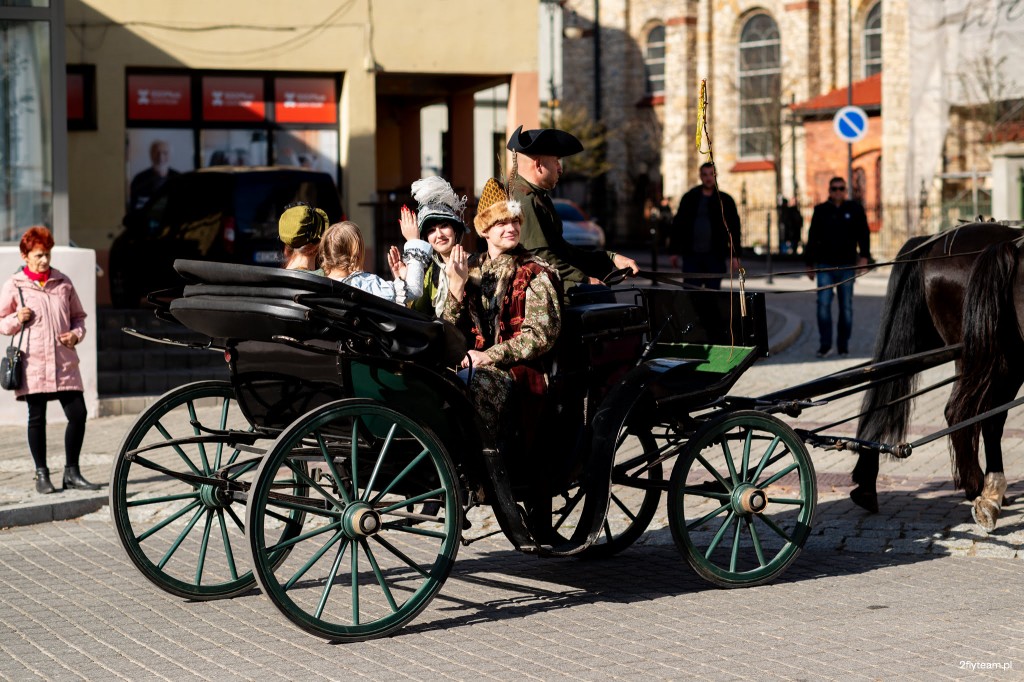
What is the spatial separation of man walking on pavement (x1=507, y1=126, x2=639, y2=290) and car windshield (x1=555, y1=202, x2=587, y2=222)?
30.4m

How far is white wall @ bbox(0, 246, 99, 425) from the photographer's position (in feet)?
44.4

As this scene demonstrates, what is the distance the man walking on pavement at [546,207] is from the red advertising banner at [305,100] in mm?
13311

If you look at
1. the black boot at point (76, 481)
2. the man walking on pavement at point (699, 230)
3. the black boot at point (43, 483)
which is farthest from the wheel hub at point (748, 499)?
the man walking on pavement at point (699, 230)

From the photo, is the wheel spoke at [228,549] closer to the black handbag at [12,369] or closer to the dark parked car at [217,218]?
the black handbag at [12,369]

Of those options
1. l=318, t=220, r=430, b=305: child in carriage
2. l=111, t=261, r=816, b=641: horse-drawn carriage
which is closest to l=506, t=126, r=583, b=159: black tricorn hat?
l=111, t=261, r=816, b=641: horse-drawn carriage

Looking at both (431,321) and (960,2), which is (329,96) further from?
(960,2)

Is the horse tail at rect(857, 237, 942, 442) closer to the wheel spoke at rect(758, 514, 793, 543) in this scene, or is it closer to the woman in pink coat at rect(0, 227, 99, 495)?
the wheel spoke at rect(758, 514, 793, 543)

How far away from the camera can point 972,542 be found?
7.93m

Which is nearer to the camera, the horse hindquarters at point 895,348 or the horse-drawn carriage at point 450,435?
the horse-drawn carriage at point 450,435

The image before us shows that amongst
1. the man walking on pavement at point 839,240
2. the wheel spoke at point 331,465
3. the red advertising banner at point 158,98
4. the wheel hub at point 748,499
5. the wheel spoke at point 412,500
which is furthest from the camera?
the red advertising banner at point 158,98

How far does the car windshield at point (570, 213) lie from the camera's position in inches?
1503

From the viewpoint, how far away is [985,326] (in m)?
8.21

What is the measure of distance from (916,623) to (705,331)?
1791 millimetres

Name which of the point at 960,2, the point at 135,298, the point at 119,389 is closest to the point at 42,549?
the point at 119,389
